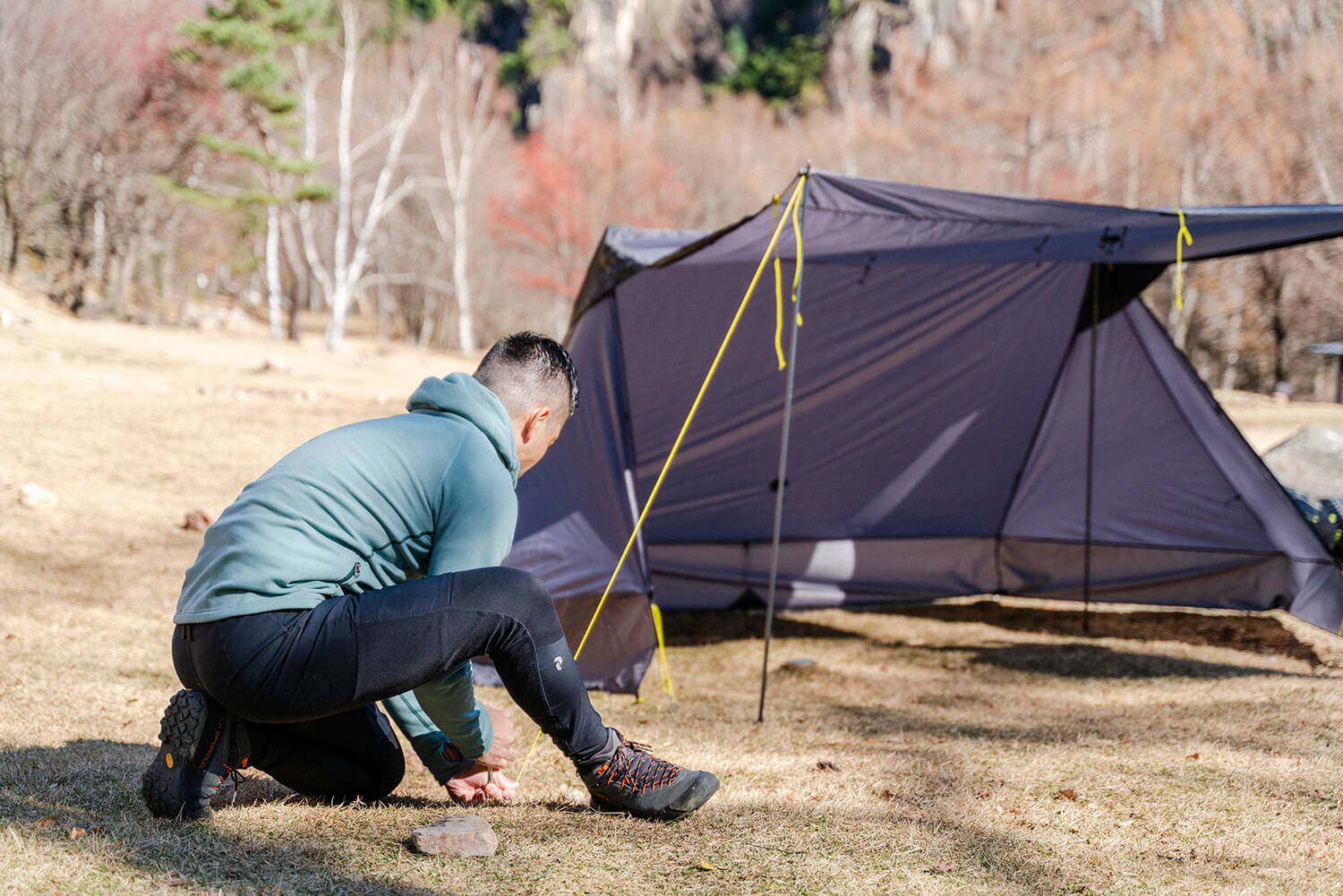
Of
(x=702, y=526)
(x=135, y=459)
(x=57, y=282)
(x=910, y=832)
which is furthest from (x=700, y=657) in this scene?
(x=57, y=282)

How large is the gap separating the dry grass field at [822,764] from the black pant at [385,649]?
0.32 m

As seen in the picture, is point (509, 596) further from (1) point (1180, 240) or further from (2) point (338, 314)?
(2) point (338, 314)

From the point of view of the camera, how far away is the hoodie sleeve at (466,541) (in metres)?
2.03

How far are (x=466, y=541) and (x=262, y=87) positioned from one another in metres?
19.2

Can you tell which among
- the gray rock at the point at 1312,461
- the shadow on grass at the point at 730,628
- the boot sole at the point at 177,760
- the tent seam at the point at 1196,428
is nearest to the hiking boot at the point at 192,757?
the boot sole at the point at 177,760

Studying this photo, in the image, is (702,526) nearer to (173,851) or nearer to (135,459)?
(173,851)

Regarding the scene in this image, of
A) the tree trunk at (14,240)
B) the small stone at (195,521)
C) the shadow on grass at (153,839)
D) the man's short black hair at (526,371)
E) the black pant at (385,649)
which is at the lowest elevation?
the small stone at (195,521)

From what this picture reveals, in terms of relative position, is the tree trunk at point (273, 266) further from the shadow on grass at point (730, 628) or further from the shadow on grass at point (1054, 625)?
the shadow on grass at point (1054, 625)

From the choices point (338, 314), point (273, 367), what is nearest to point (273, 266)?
point (338, 314)

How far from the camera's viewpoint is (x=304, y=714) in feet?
6.42

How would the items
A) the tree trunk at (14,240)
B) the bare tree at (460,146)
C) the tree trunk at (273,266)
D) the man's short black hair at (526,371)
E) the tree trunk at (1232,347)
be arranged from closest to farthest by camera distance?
→ the man's short black hair at (526,371), the tree trunk at (14,240), the tree trunk at (273,266), the tree trunk at (1232,347), the bare tree at (460,146)

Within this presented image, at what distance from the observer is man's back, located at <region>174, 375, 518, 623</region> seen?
75.6 inches

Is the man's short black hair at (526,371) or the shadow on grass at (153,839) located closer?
the shadow on grass at (153,839)

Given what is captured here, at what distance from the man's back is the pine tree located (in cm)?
1739
